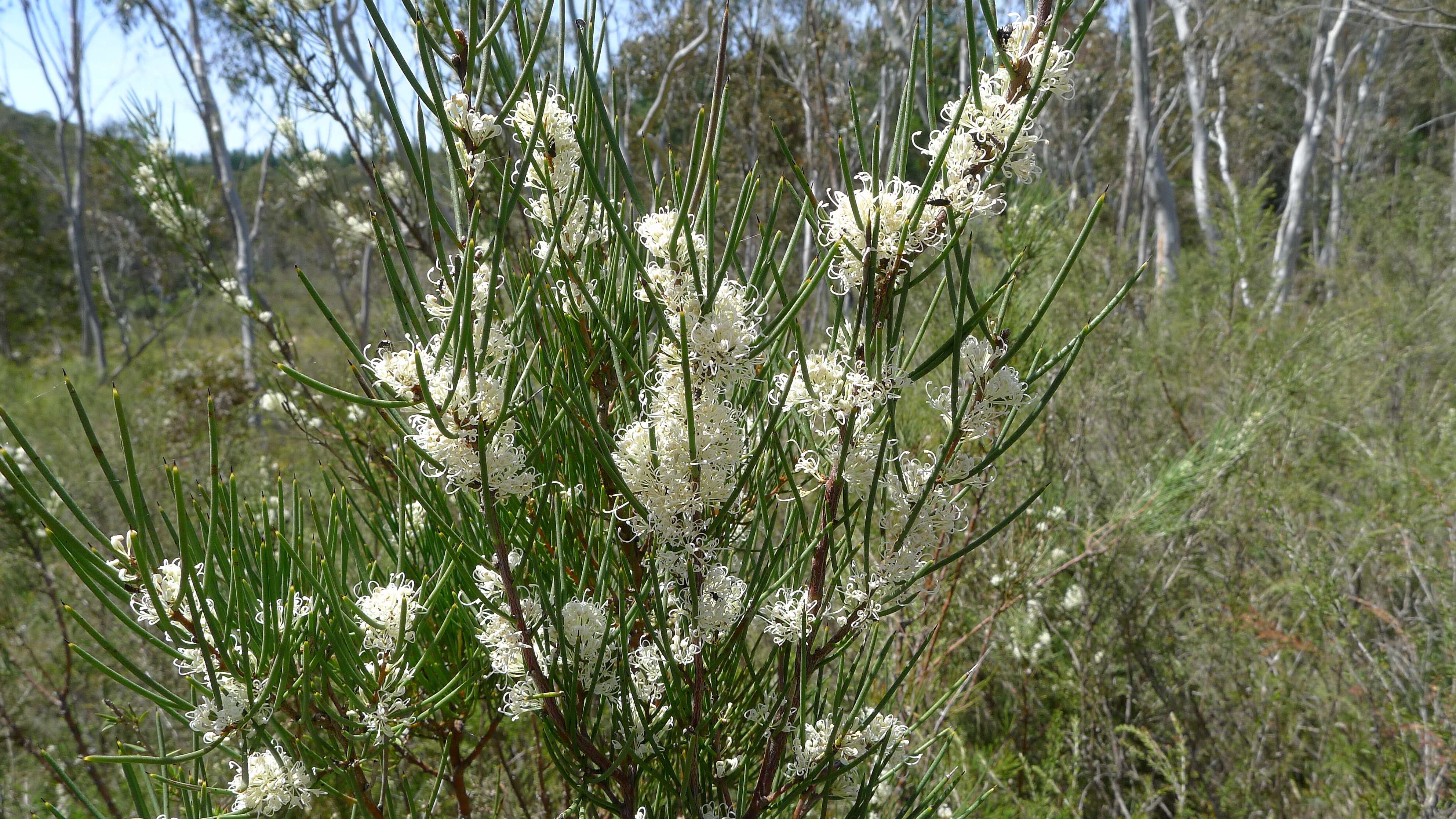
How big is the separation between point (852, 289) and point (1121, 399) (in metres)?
3.32

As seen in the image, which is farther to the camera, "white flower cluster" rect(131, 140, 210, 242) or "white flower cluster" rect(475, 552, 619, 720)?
"white flower cluster" rect(131, 140, 210, 242)

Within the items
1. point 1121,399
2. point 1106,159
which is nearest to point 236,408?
point 1121,399

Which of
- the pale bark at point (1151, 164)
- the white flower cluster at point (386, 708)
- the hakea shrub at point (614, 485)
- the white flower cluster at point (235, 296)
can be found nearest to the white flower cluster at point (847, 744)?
the hakea shrub at point (614, 485)

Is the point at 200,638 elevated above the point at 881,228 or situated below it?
below

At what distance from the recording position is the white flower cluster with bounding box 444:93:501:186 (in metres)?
0.62

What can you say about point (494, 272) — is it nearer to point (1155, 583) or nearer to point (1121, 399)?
point (1155, 583)

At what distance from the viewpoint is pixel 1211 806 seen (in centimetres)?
191

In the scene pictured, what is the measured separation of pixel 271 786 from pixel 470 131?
0.65 m

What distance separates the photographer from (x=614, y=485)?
737mm

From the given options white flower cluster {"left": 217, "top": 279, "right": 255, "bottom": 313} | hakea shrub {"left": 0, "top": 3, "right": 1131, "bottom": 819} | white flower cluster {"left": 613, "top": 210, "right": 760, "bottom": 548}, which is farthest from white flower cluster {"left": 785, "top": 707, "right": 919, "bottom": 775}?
white flower cluster {"left": 217, "top": 279, "right": 255, "bottom": 313}

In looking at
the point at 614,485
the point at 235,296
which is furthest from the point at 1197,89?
the point at 614,485

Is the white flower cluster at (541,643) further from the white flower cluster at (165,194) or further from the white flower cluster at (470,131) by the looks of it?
the white flower cluster at (165,194)

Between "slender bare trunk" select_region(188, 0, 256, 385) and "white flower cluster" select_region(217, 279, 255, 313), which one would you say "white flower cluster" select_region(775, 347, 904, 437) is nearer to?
"white flower cluster" select_region(217, 279, 255, 313)

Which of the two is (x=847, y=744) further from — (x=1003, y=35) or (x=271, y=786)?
(x=1003, y=35)
